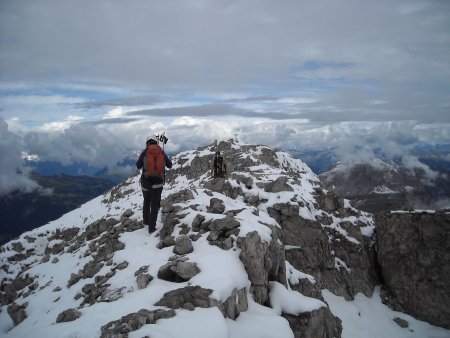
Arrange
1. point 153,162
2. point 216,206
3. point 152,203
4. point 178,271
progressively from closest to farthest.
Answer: point 178,271
point 153,162
point 152,203
point 216,206

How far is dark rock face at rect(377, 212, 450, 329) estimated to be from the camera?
38.9 m

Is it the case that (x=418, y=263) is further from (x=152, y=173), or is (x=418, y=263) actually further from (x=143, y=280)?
(x=143, y=280)

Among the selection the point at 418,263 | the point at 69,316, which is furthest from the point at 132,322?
the point at 418,263

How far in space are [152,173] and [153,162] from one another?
589 millimetres

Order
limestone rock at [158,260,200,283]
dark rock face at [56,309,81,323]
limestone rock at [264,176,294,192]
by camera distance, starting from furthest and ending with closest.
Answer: limestone rock at [264,176,294,192] < limestone rock at [158,260,200,283] < dark rock face at [56,309,81,323]

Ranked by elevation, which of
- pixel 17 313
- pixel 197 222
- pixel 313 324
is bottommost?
pixel 17 313

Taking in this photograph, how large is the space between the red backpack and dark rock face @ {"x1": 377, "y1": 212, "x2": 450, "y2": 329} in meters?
34.6

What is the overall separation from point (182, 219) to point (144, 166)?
3.50m

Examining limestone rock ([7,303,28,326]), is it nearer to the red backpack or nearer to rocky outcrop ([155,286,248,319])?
the red backpack

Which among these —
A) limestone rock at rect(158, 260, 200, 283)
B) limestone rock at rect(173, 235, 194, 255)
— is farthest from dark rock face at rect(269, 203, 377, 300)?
limestone rock at rect(158, 260, 200, 283)

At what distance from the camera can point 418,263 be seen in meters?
40.3

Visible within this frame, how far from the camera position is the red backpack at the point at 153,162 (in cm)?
1770

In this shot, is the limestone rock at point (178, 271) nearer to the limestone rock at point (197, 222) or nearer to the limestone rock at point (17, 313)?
the limestone rock at point (197, 222)

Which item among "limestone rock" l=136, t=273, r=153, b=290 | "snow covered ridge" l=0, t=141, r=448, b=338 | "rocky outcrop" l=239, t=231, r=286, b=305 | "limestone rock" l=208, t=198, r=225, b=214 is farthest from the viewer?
"limestone rock" l=208, t=198, r=225, b=214
